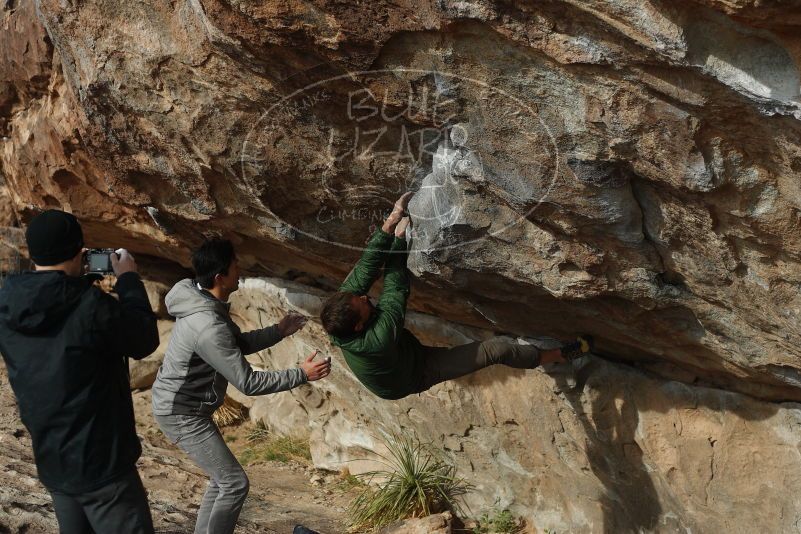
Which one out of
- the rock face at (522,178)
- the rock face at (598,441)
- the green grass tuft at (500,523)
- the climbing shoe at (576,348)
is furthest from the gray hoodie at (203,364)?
the green grass tuft at (500,523)

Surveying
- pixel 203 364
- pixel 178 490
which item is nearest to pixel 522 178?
pixel 203 364

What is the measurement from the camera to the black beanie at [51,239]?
10.4ft

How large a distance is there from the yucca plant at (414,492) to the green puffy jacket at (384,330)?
1.86 metres

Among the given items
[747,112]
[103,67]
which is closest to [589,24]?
[747,112]

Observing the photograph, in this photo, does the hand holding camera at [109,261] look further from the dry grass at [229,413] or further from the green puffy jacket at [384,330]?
the dry grass at [229,413]

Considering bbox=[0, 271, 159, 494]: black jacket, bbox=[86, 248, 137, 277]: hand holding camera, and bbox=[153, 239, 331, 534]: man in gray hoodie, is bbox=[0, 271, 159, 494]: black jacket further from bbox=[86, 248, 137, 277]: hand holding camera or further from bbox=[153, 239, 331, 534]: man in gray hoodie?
bbox=[153, 239, 331, 534]: man in gray hoodie

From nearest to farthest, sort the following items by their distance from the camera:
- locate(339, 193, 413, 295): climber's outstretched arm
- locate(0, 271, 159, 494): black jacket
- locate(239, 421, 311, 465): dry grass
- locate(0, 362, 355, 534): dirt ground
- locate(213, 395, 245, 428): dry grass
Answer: locate(0, 271, 159, 494): black jacket → locate(339, 193, 413, 295): climber's outstretched arm → locate(0, 362, 355, 534): dirt ground → locate(239, 421, 311, 465): dry grass → locate(213, 395, 245, 428): dry grass

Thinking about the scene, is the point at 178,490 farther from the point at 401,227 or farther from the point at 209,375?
the point at 401,227

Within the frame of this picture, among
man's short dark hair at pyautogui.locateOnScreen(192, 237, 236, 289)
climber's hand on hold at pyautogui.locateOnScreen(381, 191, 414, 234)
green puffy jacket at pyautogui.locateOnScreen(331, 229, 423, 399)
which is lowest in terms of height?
green puffy jacket at pyautogui.locateOnScreen(331, 229, 423, 399)

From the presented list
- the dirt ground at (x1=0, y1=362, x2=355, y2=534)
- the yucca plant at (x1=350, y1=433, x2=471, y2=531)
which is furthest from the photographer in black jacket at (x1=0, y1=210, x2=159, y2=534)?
the yucca plant at (x1=350, y1=433, x2=471, y2=531)

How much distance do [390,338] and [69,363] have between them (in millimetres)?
1556

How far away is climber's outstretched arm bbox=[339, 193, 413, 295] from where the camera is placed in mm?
4305

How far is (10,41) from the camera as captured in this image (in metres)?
5.49

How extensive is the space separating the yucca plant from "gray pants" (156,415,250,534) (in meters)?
2.15
